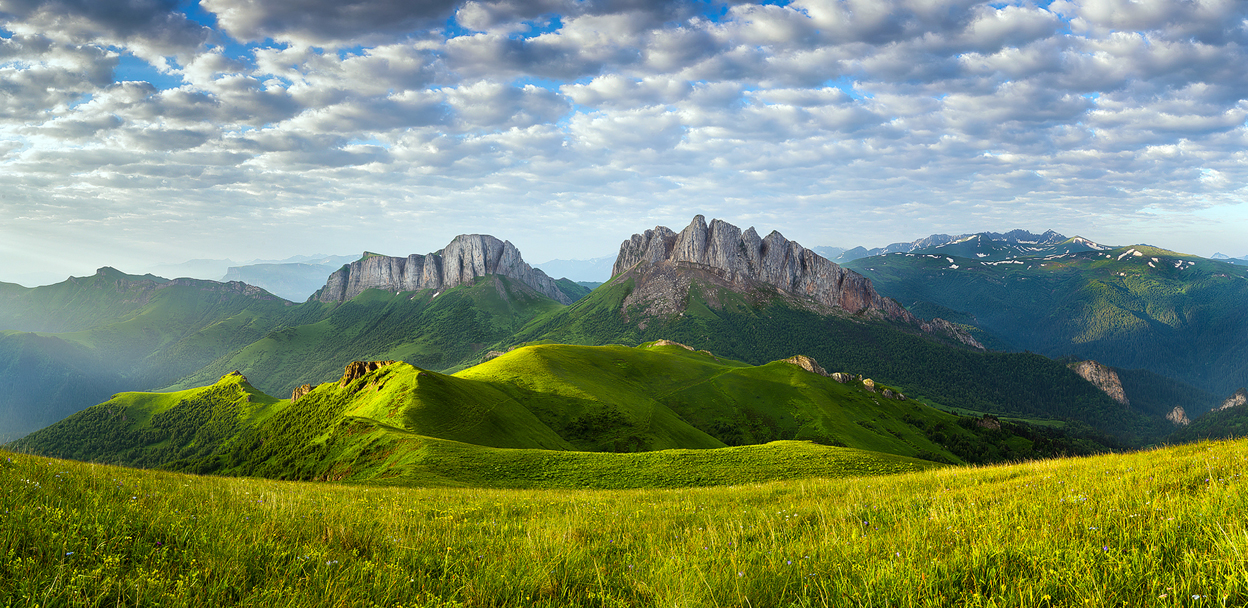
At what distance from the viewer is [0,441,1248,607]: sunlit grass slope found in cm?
384

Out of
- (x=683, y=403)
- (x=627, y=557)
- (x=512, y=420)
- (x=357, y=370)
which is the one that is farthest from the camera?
(x=683, y=403)

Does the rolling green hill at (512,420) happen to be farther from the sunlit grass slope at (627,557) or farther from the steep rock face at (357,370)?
the sunlit grass slope at (627,557)

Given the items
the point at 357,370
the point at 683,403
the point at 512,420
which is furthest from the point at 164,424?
the point at 683,403

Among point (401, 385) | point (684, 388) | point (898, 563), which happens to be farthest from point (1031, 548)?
point (684, 388)

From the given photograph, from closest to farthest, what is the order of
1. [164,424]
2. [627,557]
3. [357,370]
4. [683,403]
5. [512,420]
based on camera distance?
[627,557] → [512,420] → [357,370] → [683,403] → [164,424]

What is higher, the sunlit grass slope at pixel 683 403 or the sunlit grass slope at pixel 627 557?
the sunlit grass slope at pixel 627 557

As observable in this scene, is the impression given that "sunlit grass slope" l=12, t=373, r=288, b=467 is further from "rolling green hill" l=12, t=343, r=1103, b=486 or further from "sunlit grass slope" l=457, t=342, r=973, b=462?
"sunlit grass slope" l=457, t=342, r=973, b=462

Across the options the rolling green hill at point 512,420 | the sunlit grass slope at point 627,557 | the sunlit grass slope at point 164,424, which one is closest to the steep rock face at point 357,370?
the rolling green hill at point 512,420

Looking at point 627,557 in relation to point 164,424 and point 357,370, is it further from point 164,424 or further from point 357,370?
point 164,424

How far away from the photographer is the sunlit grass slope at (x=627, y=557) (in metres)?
3.84

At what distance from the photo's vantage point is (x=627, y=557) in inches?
218

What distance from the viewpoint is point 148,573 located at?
3.87 metres

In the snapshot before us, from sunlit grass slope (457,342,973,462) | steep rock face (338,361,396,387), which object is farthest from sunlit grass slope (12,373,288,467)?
sunlit grass slope (457,342,973,462)

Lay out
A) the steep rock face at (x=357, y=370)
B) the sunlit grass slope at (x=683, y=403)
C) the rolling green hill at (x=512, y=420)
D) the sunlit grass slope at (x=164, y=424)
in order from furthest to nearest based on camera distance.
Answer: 1. the sunlit grass slope at (x=164, y=424)
2. the sunlit grass slope at (x=683, y=403)
3. the steep rock face at (x=357, y=370)
4. the rolling green hill at (x=512, y=420)
